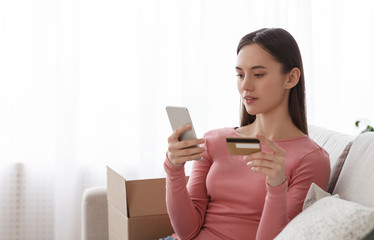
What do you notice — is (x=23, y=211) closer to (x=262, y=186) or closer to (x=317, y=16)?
(x=262, y=186)

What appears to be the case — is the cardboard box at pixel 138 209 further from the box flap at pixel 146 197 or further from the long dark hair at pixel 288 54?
the long dark hair at pixel 288 54

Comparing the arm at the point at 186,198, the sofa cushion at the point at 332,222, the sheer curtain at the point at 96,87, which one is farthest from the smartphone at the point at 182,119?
the sheer curtain at the point at 96,87

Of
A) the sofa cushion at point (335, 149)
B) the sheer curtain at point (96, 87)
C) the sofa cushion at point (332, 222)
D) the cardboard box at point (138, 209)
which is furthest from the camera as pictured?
the sheer curtain at point (96, 87)

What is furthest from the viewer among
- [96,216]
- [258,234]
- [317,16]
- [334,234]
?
[317,16]

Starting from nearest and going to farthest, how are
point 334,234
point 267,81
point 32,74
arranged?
point 334,234 → point 267,81 → point 32,74

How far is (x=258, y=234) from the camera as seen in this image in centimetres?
134

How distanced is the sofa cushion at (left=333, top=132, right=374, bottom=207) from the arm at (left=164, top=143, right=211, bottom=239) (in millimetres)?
402

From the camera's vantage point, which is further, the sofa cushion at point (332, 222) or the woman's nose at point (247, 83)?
the woman's nose at point (247, 83)

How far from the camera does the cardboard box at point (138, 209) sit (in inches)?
71.0

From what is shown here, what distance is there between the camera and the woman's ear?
1487mm

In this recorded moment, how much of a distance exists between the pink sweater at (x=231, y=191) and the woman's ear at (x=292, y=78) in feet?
0.52

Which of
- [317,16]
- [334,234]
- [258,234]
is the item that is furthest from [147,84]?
[334,234]

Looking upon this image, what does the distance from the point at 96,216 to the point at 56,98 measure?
0.84 metres

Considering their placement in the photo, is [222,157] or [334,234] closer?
[334,234]
